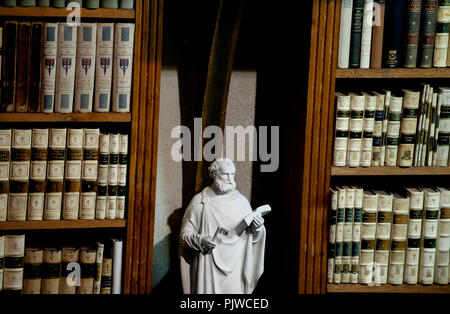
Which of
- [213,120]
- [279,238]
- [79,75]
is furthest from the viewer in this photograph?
[279,238]

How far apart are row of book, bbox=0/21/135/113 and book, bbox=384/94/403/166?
785 millimetres

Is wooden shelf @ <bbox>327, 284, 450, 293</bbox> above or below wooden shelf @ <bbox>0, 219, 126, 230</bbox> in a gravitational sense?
below

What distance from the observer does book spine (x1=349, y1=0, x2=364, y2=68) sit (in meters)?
2.23

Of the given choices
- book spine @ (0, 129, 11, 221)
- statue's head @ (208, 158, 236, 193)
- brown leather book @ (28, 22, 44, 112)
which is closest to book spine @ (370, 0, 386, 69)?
statue's head @ (208, 158, 236, 193)

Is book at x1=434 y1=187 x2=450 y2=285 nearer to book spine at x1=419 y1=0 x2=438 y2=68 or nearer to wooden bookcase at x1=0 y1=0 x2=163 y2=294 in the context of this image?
book spine at x1=419 y1=0 x2=438 y2=68

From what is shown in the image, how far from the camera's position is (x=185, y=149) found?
2.58 meters

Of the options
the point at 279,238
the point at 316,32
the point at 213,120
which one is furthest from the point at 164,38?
the point at 279,238

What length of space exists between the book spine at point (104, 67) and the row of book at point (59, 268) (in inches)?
16.6

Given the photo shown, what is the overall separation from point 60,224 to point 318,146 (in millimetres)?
800

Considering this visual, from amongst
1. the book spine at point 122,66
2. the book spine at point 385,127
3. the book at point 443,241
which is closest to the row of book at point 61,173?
the book spine at point 122,66

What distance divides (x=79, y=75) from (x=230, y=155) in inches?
26.0
